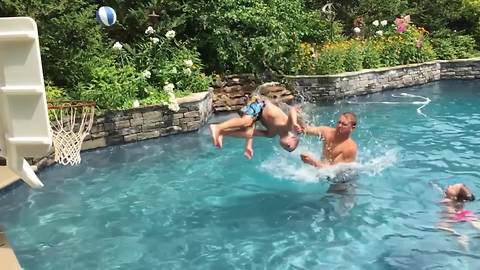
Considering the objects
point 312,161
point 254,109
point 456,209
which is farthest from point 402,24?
point 254,109

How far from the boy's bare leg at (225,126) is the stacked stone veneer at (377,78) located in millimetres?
7223

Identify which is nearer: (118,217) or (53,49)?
(118,217)

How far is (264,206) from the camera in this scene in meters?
7.42

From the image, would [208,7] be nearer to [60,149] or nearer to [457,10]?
[60,149]

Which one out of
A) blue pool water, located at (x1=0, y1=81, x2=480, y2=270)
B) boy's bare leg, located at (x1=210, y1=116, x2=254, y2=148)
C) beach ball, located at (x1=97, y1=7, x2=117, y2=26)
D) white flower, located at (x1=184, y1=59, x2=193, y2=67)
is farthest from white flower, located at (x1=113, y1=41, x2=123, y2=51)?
boy's bare leg, located at (x1=210, y1=116, x2=254, y2=148)

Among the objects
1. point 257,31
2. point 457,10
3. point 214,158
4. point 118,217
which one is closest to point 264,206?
point 118,217

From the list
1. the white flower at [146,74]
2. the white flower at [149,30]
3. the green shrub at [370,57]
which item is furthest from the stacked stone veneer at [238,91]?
the green shrub at [370,57]

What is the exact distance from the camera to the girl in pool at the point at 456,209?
259 inches

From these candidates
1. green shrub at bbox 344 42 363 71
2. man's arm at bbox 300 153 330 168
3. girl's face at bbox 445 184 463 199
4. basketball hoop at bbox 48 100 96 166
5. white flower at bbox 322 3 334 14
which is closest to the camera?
girl's face at bbox 445 184 463 199

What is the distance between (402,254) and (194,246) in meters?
2.19

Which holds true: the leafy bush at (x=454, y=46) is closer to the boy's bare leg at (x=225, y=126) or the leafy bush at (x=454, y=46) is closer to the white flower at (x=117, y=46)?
the white flower at (x=117, y=46)

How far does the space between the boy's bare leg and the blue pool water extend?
3.39ft

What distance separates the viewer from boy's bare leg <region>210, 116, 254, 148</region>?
6.66m

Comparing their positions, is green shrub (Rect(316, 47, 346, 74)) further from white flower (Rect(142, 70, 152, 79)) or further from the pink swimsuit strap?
the pink swimsuit strap
